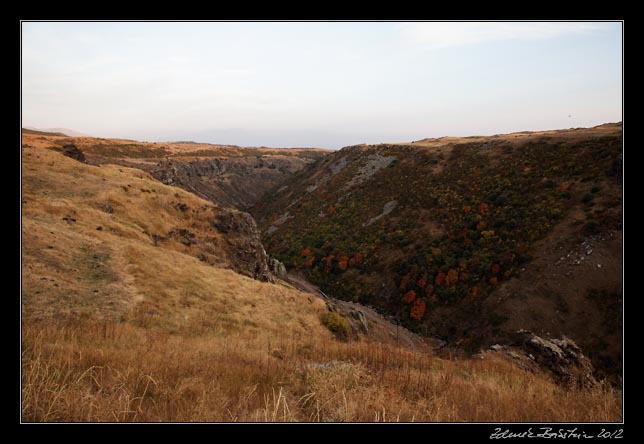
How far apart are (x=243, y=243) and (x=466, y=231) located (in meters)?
28.0

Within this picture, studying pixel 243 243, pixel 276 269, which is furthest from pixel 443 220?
pixel 243 243

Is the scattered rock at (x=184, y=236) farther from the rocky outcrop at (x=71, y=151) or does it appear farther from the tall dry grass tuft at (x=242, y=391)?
the rocky outcrop at (x=71, y=151)

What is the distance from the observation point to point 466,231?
40281 mm

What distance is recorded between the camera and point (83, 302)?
11398 mm

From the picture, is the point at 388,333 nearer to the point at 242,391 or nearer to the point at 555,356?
the point at 555,356

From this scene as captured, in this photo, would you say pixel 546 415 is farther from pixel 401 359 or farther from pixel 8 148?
pixel 8 148

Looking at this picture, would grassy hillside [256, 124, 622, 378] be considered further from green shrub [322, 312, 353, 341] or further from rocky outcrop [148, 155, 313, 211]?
rocky outcrop [148, 155, 313, 211]

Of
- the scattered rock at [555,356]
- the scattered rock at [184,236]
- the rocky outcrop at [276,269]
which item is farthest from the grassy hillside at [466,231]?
the scattered rock at [184,236]

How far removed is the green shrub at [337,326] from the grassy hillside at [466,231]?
1585cm

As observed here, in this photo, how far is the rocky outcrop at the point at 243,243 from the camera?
28.9 metres

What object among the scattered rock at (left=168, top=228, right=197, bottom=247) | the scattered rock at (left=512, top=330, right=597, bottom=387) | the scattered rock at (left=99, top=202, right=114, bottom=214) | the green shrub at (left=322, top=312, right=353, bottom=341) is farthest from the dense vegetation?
the scattered rock at (left=99, top=202, right=114, bottom=214)

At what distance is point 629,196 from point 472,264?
111 ft

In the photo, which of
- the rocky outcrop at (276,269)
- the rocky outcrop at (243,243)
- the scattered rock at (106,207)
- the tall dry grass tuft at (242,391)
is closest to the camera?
the tall dry grass tuft at (242,391)

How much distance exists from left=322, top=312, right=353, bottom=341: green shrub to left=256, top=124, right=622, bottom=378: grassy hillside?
15.9 metres
